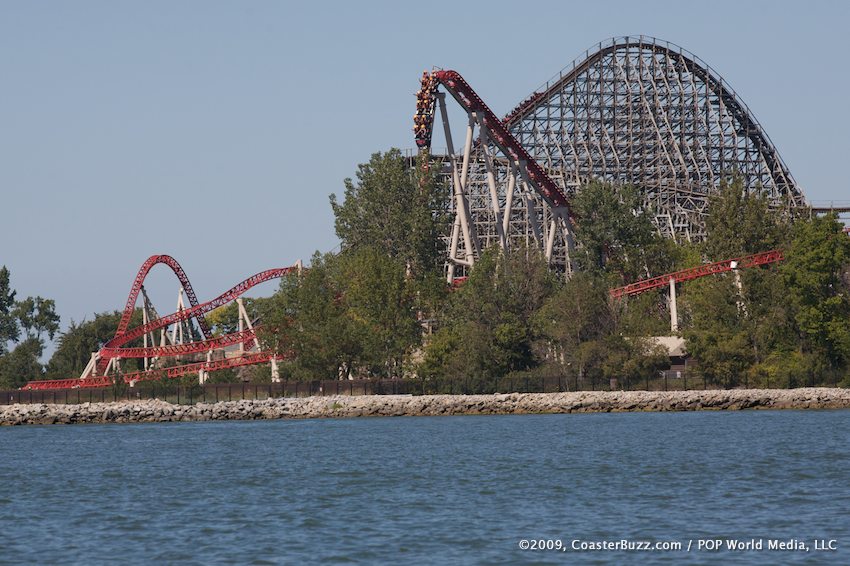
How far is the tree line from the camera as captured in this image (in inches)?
2596

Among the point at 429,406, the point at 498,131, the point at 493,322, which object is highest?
the point at 498,131

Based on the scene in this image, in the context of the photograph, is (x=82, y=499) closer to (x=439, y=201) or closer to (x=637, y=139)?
(x=439, y=201)

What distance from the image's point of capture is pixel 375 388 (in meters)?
69.1

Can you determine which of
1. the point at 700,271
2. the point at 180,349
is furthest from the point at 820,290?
the point at 180,349

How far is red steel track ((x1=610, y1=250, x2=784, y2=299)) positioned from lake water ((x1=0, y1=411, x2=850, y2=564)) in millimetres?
21528

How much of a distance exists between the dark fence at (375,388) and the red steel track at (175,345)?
15.3 feet

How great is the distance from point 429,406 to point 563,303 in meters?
9.27

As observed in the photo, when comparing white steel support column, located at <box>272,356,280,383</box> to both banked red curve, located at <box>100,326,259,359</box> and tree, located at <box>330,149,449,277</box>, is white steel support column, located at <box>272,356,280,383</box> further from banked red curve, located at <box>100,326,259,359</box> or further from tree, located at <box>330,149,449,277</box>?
tree, located at <box>330,149,449,277</box>

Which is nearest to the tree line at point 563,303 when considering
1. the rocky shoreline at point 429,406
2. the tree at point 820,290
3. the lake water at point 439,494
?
the tree at point 820,290

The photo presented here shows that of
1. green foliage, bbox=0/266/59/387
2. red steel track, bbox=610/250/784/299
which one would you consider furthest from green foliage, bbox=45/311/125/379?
red steel track, bbox=610/250/784/299

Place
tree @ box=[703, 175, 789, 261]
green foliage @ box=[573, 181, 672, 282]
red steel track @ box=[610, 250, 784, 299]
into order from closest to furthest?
red steel track @ box=[610, 250, 784, 299] → tree @ box=[703, 175, 789, 261] → green foliage @ box=[573, 181, 672, 282]

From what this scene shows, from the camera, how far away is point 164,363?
87.3m

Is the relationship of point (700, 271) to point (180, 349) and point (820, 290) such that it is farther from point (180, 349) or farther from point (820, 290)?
point (180, 349)

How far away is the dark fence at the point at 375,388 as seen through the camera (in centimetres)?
6550
